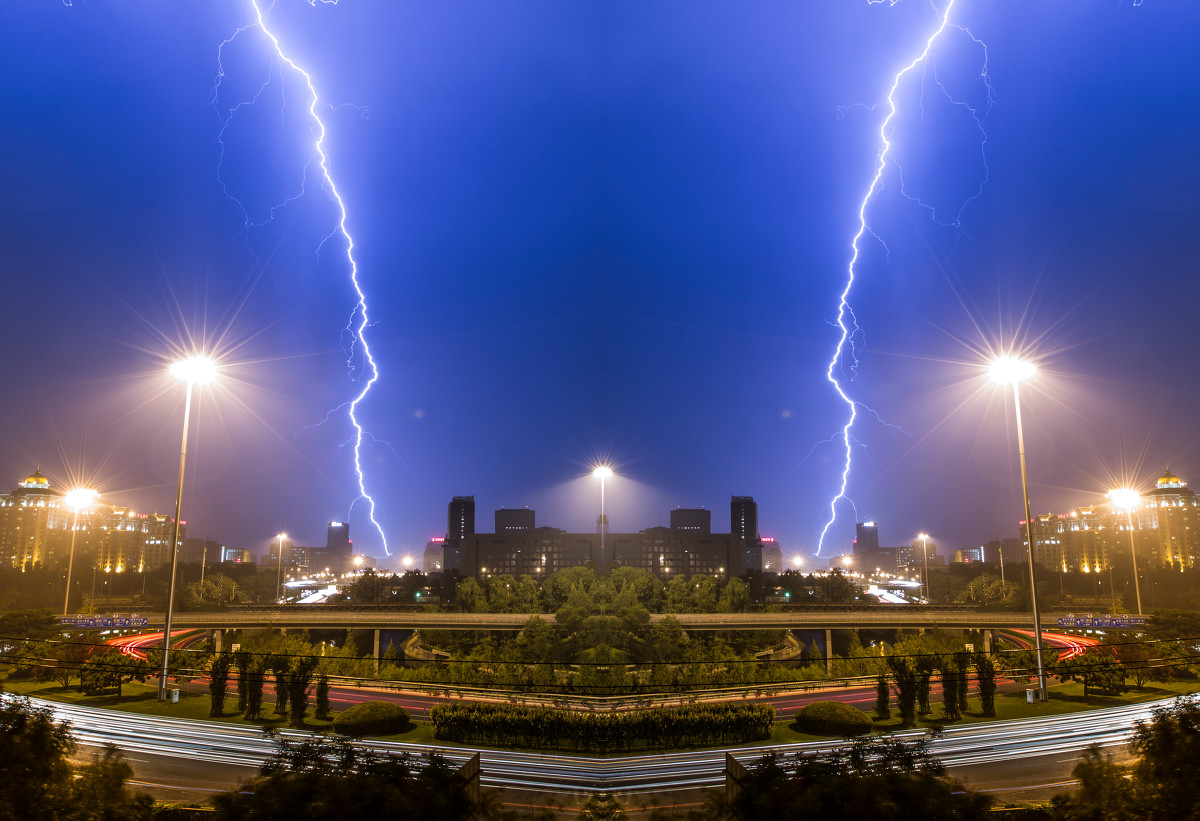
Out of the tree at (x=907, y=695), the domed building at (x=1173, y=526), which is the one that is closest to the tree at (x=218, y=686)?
the tree at (x=907, y=695)

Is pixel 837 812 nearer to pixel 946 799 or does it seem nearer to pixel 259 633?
pixel 946 799

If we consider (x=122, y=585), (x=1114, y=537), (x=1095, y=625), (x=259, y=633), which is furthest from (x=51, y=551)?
(x=1114, y=537)

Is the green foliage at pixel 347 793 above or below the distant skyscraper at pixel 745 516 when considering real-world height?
below

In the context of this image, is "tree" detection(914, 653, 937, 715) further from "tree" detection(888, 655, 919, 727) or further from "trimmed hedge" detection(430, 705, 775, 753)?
"trimmed hedge" detection(430, 705, 775, 753)

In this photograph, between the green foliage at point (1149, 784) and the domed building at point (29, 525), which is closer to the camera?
the green foliage at point (1149, 784)

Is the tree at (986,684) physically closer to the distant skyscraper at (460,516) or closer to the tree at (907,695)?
the tree at (907,695)
